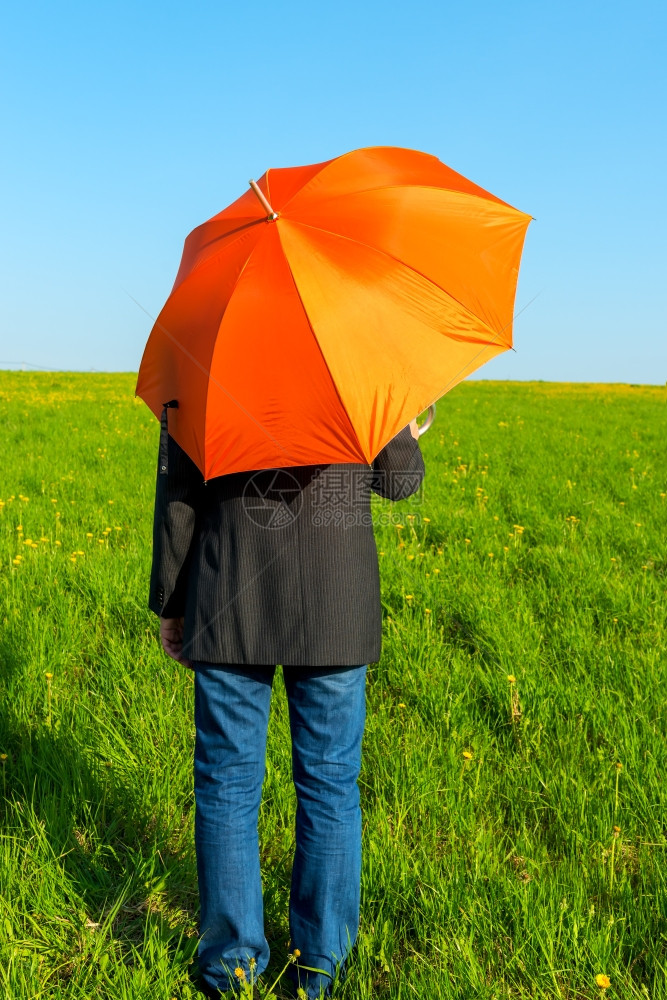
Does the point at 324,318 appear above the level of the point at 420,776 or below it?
above

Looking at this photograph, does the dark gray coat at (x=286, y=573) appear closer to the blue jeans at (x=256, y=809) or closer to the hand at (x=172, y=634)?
the blue jeans at (x=256, y=809)

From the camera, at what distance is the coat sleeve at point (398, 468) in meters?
2.18

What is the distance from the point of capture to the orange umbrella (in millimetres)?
1956

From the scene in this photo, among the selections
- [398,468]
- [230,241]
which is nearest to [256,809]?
[398,468]

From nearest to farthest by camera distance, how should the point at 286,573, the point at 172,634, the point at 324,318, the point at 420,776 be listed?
the point at 324,318 < the point at 286,573 < the point at 172,634 < the point at 420,776

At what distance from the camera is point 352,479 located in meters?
2.12

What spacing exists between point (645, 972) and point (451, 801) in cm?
86

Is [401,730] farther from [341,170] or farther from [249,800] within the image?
[341,170]

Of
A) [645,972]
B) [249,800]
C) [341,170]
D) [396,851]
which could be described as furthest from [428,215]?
[645,972]

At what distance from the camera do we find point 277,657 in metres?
2.03

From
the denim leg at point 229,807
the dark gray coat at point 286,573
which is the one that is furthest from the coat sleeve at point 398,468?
the denim leg at point 229,807

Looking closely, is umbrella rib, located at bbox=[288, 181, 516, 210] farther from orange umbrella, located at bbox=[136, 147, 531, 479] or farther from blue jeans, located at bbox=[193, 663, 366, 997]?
blue jeans, located at bbox=[193, 663, 366, 997]

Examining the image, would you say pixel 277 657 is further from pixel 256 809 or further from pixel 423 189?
pixel 423 189

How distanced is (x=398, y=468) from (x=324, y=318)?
1.62ft
